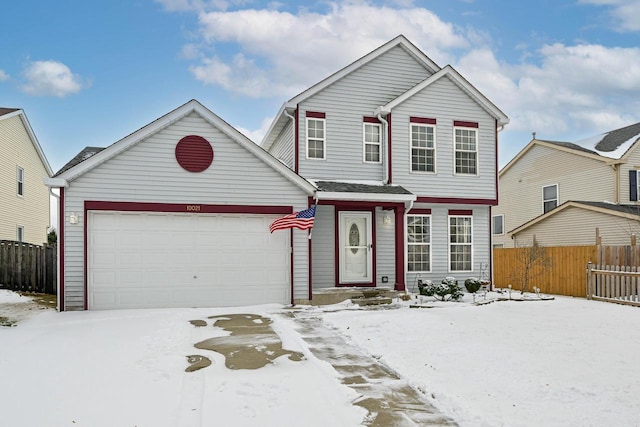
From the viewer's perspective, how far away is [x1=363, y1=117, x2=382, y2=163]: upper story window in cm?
1645

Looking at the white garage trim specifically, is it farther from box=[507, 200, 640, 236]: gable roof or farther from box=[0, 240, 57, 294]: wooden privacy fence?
box=[507, 200, 640, 236]: gable roof

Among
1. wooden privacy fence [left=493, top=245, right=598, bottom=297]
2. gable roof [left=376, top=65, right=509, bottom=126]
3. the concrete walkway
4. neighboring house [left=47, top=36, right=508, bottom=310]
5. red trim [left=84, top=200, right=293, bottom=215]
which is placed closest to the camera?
the concrete walkway

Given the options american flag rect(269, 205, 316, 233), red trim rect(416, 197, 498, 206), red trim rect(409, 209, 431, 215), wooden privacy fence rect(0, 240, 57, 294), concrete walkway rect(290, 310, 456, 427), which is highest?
red trim rect(416, 197, 498, 206)

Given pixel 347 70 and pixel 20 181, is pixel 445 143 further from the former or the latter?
pixel 20 181

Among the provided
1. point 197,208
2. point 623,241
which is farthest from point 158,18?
point 623,241

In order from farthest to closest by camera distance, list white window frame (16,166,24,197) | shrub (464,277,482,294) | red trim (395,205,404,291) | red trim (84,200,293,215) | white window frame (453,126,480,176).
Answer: white window frame (16,166,24,197) < white window frame (453,126,480,176) < shrub (464,277,482,294) < red trim (395,205,404,291) < red trim (84,200,293,215)

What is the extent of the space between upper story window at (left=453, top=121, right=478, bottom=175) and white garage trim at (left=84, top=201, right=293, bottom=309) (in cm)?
656

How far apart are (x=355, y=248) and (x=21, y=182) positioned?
1783 centimetres

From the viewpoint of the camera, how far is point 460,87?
55.5 feet

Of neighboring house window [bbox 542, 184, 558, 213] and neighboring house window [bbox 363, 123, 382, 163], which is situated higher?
neighboring house window [bbox 363, 123, 382, 163]

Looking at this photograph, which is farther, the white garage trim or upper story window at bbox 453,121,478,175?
upper story window at bbox 453,121,478,175

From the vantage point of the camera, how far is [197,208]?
1311cm

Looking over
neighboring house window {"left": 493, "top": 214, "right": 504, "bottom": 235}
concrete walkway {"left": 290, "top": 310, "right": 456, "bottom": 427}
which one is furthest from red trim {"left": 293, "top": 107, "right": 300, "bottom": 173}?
neighboring house window {"left": 493, "top": 214, "right": 504, "bottom": 235}

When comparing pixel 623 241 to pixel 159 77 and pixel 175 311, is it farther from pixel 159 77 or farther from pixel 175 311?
pixel 159 77
